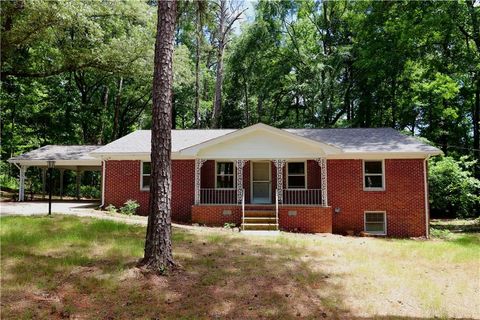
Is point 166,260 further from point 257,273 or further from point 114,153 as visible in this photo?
point 114,153

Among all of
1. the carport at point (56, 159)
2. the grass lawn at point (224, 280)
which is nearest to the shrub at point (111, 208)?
the carport at point (56, 159)

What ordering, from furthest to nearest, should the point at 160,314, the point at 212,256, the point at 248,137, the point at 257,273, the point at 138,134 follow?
the point at 138,134 < the point at 248,137 < the point at 212,256 < the point at 257,273 < the point at 160,314

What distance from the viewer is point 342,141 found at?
1741cm

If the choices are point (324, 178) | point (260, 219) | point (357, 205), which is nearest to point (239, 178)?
point (260, 219)

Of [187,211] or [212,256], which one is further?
[187,211]

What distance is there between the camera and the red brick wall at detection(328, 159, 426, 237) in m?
15.6

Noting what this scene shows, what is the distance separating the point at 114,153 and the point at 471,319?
14.6m

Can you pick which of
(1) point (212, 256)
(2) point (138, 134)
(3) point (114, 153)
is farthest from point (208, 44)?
(1) point (212, 256)

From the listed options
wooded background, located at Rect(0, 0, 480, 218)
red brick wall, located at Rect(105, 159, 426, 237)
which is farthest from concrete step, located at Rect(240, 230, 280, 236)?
wooded background, located at Rect(0, 0, 480, 218)

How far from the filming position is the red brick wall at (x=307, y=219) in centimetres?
1510

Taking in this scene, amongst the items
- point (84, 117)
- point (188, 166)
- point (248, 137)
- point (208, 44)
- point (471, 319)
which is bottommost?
point (471, 319)

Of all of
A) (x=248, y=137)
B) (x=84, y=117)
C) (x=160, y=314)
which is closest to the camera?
(x=160, y=314)

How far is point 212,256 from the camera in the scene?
9.16 meters

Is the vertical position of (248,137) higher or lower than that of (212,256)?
higher
